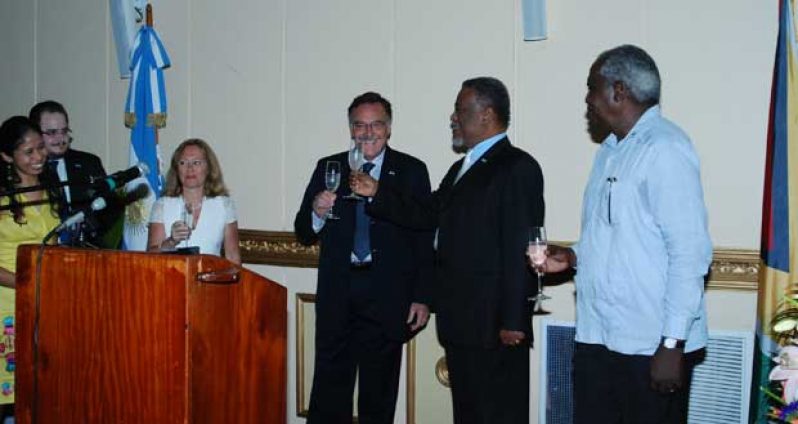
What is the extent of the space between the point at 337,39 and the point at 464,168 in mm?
1423

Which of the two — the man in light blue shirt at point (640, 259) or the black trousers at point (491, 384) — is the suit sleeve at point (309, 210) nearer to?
the black trousers at point (491, 384)

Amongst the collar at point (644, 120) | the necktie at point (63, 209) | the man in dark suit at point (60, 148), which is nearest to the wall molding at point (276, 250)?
the man in dark suit at point (60, 148)

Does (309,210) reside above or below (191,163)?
below

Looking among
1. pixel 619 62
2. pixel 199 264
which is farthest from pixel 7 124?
pixel 619 62

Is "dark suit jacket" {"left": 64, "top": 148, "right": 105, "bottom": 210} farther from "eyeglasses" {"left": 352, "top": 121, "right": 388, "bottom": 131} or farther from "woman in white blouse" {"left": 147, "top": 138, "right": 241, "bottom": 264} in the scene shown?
"eyeglasses" {"left": 352, "top": 121, "right": 388, "bottom": 131}

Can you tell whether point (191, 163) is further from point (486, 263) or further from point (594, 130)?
point (594, 130)

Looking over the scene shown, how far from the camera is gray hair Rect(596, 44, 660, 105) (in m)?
2.50

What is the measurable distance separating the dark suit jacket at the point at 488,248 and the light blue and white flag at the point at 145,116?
2353 mm

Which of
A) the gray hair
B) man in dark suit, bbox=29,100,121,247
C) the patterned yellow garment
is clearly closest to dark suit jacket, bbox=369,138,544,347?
the gray hair

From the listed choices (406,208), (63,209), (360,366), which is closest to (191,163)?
(63,209)

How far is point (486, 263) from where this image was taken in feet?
10.5

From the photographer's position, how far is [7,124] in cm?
373

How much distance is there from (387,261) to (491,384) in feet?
2.50

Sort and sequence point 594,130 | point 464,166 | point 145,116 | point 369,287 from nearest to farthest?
1. point 464,166
2. point 369,287
3. point 594,130
4. point 145,116
